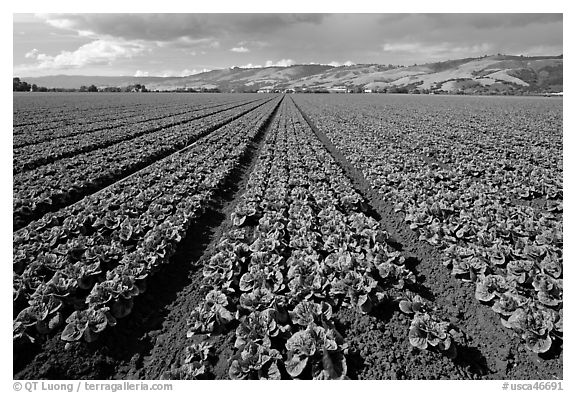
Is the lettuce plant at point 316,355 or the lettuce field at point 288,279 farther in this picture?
the lettuce field at point 288,279

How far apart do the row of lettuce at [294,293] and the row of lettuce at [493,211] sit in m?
1.30

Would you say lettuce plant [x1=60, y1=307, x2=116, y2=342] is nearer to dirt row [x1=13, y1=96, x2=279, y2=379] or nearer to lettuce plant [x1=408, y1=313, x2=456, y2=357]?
dirt row [x1=13, y1=96, x2=279, y2=379]

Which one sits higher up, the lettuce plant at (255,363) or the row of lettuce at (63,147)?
the row of lettuce at (63,147)

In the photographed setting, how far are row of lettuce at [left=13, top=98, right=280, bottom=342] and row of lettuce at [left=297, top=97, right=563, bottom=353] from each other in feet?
20.2

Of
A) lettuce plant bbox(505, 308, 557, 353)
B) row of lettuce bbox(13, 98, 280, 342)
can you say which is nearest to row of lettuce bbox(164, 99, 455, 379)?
lettuce plant bbox(505, 308, 557, 353)

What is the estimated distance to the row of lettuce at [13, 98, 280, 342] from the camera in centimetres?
559

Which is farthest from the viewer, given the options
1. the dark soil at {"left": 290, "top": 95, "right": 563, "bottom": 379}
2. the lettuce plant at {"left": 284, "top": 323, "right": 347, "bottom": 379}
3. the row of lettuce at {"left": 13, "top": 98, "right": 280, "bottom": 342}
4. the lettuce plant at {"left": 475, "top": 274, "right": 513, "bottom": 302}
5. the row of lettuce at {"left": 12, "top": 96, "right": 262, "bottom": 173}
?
the row of lettuce at {"left": 12, "top": 96, "right": 262, "bottom": 173}

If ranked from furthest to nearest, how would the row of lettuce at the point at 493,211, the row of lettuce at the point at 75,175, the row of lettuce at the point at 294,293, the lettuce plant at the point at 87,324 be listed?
the row of lettuce at the point at 75,175, the row of lettuce at the point at 493,211, the lettuce plant at the point at 87,324, the row of lettuce at the point at 294,293

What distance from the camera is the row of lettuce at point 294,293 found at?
477 cm

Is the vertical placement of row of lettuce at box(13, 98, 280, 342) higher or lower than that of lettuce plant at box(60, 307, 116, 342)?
higher

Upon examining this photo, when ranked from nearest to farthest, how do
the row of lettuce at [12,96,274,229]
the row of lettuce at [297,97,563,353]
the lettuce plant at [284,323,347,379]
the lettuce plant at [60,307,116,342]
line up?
the lettuce plant at [284,323,347,379], the lettuce plant at [60,307,116,342], the row of lettuce at [297,97,563,353], the row of lettuce at [12,96,274,229]

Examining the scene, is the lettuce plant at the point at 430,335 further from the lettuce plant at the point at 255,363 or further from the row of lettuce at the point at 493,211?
the lettuce plant at the point at 255,363

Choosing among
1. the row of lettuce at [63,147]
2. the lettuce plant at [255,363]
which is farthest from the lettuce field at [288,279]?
the row of lettuce at [63,147]
